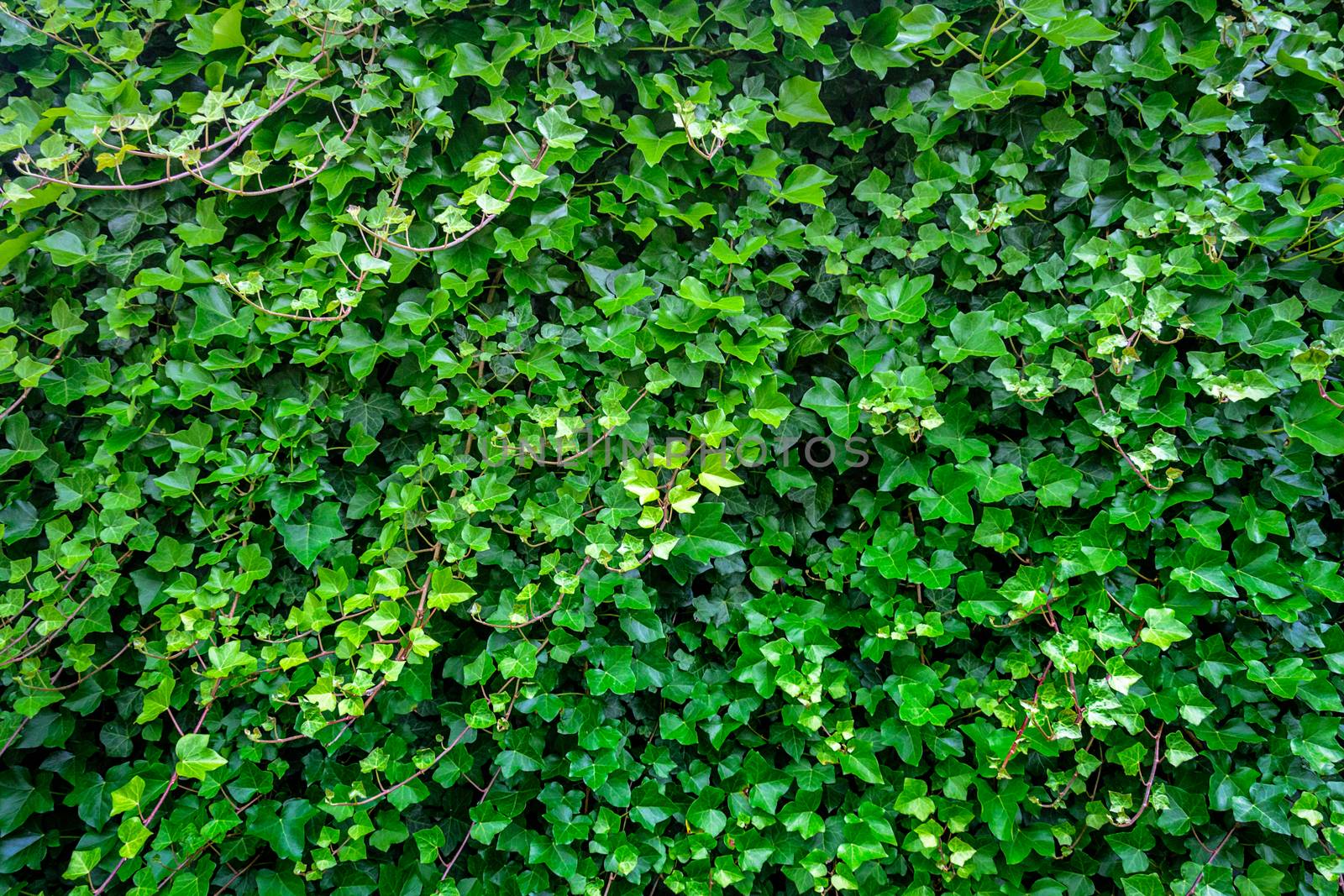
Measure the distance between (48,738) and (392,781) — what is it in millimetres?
785

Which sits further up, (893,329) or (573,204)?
(573,204)

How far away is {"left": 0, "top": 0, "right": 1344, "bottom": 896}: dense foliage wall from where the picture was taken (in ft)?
5.37

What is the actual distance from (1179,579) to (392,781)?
179 centimetres

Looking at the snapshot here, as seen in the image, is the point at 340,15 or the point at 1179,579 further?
the point at 1179,579

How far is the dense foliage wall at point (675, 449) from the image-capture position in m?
1.64

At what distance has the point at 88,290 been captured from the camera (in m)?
1.79

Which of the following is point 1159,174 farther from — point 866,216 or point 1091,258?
point 866,216

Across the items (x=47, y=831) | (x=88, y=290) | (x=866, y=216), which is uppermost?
(x=866, y=216)

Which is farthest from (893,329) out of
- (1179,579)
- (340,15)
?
(340,15)

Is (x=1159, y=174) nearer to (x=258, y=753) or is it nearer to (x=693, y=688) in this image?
(x=693, y=688)

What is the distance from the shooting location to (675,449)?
1.68 meters

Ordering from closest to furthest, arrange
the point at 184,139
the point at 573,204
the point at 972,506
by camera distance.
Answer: the point at 184,139
the point at 573,204
the point at 972,506

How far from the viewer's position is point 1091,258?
1.68 meters

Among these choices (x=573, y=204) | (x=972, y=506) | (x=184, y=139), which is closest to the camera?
(x=184, y=139)
